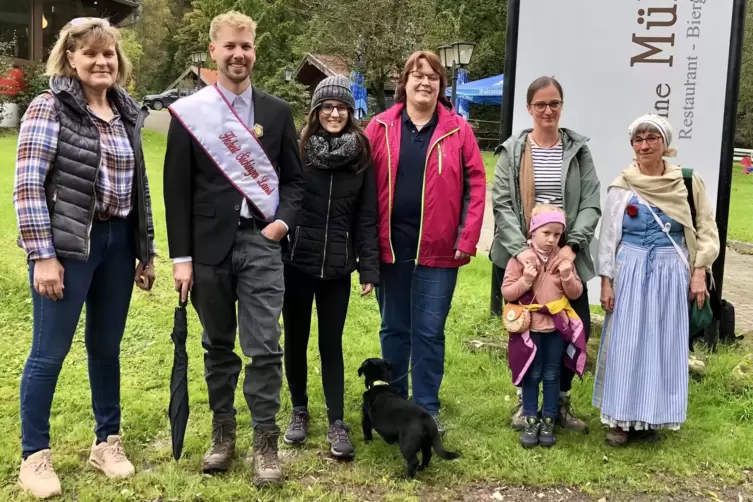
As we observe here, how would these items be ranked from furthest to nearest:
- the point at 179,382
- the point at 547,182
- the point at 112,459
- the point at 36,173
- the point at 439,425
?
the point at 439,425
the point at 547,182
the point at 112,459
the point at 179,382
the point at 36,173

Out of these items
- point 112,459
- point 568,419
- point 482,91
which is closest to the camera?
point 112,459

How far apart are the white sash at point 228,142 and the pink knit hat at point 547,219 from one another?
141cm

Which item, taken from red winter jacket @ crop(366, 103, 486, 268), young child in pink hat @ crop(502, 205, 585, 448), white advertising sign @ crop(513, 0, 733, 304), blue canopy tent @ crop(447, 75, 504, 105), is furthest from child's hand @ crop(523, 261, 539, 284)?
blue canopy tent @ crop(447, 75, 504, 105)

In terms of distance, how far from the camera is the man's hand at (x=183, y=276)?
3.19 meters

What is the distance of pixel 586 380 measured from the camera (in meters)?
4.77

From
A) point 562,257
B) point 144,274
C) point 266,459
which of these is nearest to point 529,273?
point 562,257

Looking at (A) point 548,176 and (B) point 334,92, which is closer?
(B) point 334,92

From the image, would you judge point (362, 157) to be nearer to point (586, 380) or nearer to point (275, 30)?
point (586, 380)

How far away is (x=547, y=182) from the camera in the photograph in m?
3.79

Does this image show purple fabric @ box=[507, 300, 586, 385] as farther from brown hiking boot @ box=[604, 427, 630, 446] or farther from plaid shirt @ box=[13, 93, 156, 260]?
plaid shirt @ box=[13, 93, 156, 260]

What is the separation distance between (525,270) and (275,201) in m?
1.37

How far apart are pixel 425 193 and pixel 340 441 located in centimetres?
141

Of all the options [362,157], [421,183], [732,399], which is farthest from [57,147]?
[732,399]

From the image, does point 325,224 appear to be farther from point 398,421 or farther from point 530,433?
point 530,433
